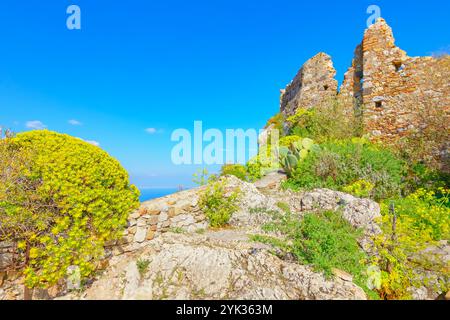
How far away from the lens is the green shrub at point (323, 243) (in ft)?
11.0

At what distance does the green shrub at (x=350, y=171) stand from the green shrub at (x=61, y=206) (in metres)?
4.93

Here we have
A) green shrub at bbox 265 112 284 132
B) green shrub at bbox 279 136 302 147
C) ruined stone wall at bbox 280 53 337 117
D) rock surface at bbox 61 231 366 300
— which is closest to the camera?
rock surface at bbox 61 231 366 300

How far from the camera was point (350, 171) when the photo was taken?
673 cm

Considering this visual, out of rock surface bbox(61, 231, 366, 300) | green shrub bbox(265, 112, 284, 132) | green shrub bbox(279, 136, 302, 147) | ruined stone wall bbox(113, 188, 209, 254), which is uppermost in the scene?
green shrub bbox(265, 112, 284, 132)

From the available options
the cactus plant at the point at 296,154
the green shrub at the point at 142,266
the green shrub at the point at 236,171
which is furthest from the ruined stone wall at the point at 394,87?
the green shrub at the point at 142,266

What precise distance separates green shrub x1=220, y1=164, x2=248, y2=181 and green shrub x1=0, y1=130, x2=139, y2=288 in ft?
13.7

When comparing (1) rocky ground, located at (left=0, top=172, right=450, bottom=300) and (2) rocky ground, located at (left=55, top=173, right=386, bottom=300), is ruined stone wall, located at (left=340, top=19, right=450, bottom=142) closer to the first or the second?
(1) rocky ground, located at (left=0, top=172, right=450, bottom=300)

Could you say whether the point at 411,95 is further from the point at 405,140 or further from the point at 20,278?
the point at 20,278

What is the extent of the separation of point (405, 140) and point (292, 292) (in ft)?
27.0

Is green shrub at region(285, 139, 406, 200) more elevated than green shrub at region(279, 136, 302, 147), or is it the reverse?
green shrub at region(279, 136, 302, 147)

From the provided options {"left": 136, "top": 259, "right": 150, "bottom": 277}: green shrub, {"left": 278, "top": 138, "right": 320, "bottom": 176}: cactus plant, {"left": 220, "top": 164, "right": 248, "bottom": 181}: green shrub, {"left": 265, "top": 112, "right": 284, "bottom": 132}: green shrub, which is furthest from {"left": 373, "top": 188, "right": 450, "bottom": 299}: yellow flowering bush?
{"left": 265, "top": 112, "right": 284, "bottom": 132}: green shrub

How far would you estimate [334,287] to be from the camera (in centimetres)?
291

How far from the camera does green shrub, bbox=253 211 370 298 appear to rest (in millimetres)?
3355
